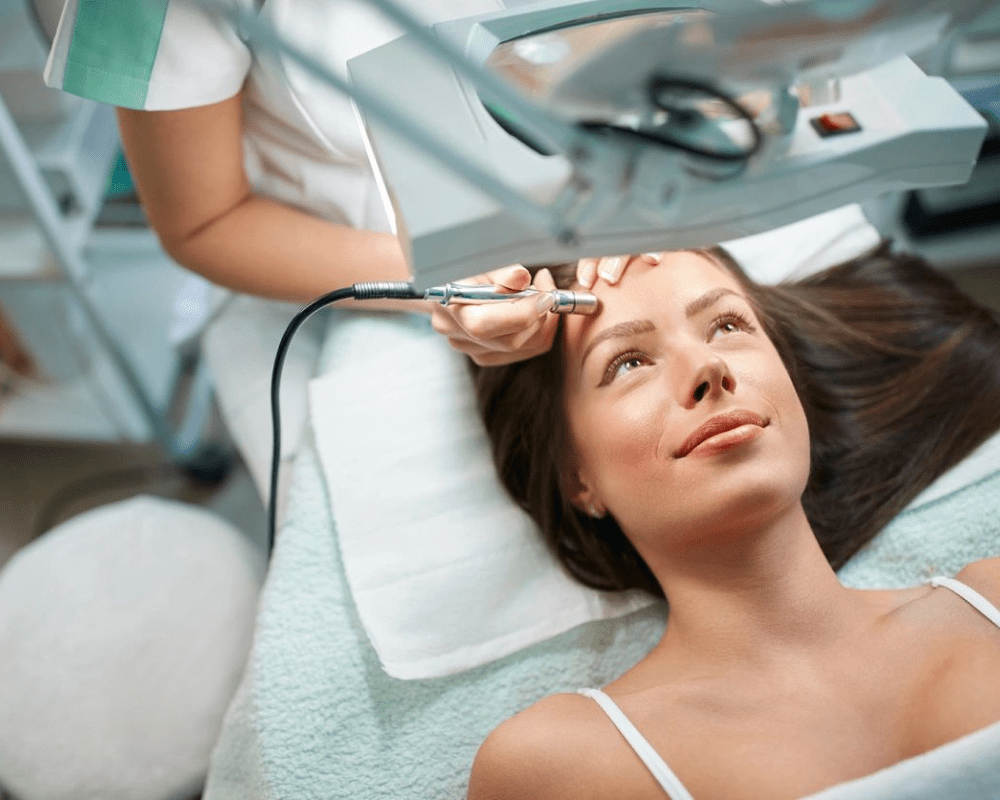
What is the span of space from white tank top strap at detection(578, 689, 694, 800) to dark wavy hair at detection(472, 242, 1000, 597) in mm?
203

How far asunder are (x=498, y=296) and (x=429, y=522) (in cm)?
40

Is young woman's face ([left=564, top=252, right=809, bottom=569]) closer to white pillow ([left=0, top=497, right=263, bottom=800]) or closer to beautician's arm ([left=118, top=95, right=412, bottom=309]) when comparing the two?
beautician's arm ([left=118, top=95, right=412, bottom=309])

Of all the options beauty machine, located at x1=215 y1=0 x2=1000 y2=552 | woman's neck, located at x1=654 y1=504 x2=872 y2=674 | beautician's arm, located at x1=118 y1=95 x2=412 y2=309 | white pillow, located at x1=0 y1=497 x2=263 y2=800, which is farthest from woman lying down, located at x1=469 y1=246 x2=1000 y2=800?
white pillow, located at x1=0 y1=497 x2=263 y2=800

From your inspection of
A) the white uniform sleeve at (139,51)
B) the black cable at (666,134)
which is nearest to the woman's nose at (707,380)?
the black cable at (666,134)

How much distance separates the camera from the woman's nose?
862 mm

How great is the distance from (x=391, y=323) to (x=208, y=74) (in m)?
0.44

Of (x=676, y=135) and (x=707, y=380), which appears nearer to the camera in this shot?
(x=676, y=135)

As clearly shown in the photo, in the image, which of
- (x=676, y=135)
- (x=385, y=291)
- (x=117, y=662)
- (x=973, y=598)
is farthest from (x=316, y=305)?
(x=973, y=598)

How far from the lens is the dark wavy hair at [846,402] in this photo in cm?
108

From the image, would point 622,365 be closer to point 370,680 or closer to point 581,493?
point 581,493

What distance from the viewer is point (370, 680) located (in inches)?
40.6

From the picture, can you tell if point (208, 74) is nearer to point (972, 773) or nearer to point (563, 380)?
point (563, 380)

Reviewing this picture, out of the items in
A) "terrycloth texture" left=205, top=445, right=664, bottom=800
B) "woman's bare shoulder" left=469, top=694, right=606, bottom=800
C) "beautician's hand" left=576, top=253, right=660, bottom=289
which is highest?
"beautician's hand" left=576, top=253, right=660, bottom=289

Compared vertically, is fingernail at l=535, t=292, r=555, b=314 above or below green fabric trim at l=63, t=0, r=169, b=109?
below
